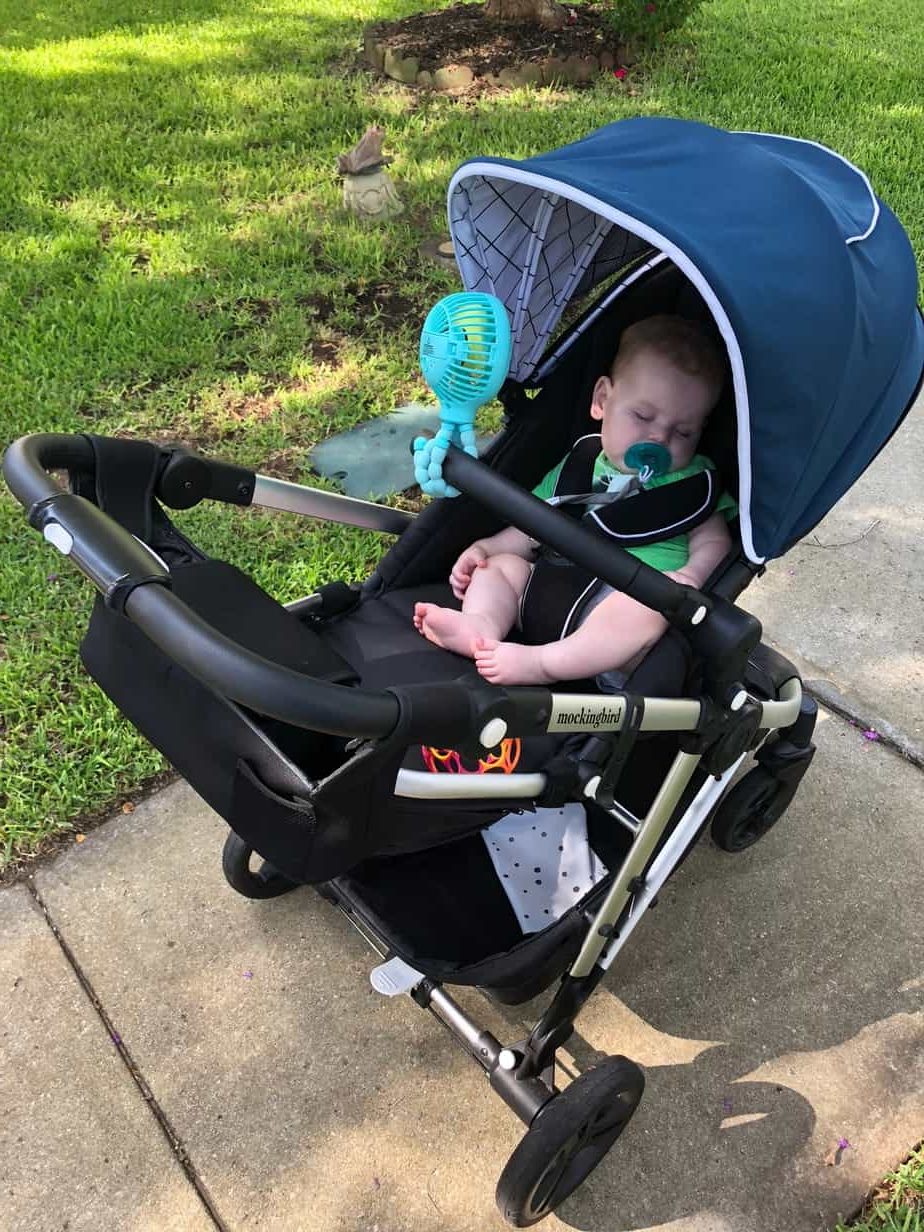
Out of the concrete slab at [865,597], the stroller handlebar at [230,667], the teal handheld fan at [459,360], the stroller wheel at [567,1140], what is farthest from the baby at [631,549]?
the concrete slab at [865,597]

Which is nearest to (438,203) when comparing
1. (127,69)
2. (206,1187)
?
(127,69)

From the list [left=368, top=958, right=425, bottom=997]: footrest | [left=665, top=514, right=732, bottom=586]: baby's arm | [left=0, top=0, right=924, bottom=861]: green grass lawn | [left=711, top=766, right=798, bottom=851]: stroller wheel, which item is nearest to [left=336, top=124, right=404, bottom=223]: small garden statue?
[left=0, top=0, right=924, bottom=861]: green grass lawn

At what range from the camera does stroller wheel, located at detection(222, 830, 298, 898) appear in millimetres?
2205

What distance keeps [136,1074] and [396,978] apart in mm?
612

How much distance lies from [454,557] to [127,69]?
5964 mm

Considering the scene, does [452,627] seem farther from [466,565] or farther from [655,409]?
[655,409]

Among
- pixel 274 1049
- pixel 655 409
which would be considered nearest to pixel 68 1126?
pixel 274 1049

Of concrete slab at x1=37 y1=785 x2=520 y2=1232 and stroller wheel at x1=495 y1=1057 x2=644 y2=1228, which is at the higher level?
stroller wheel at x1=495 y1=1057 x2=644 y2=1228

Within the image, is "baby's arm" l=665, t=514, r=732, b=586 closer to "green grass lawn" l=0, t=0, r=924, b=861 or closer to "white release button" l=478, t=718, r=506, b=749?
"white release button" l=478, t=718, r=506, b=749

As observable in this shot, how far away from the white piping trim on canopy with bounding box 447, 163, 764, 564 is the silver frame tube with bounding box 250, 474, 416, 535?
0.68m

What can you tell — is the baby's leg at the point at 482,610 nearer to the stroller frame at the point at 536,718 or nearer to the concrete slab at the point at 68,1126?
the stroller frame at the point at 536,718

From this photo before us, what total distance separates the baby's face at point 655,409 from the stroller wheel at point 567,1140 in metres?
1.17

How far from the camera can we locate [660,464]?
2006 millimetres

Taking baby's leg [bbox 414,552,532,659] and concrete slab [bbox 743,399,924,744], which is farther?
concrete slab [bbox 743,399,924,744]
